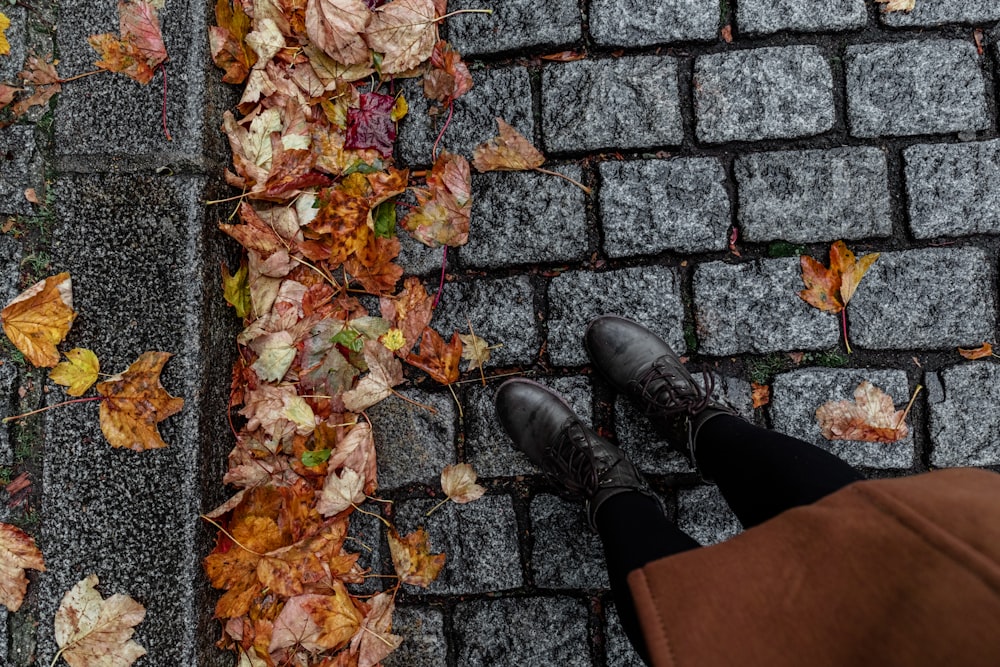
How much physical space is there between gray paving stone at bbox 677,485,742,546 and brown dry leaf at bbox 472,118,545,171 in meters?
1.13

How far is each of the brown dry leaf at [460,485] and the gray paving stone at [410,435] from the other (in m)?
0.05

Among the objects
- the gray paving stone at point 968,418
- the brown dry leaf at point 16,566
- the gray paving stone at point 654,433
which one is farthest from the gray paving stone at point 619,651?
the brown dry leaf at point 16,566

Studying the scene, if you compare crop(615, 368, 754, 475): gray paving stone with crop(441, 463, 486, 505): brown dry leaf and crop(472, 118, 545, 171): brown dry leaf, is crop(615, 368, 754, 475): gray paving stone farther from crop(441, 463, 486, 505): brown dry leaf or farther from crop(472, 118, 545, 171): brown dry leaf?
crop(472, 118, 545, 171): brown dry leaf

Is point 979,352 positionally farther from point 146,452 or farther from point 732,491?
point 146,452

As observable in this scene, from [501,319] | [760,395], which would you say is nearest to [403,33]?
[501,319]

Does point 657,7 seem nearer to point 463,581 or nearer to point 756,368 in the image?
point 756,368

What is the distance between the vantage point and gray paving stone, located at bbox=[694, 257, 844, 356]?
1.90 metres

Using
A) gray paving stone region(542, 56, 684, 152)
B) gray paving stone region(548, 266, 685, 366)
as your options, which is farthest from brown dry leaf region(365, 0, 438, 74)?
gray paving stone region(548, 266, 685, 366)

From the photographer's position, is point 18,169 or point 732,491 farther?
point 18,169

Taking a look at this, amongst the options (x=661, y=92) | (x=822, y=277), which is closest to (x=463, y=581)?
(x=822, y=277)

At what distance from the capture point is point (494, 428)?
1942 mm

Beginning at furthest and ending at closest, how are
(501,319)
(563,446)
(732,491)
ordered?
1. (501,319)
2. (563,446)
3. (732,491)

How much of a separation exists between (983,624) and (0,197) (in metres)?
2.53

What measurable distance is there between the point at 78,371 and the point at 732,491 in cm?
181
